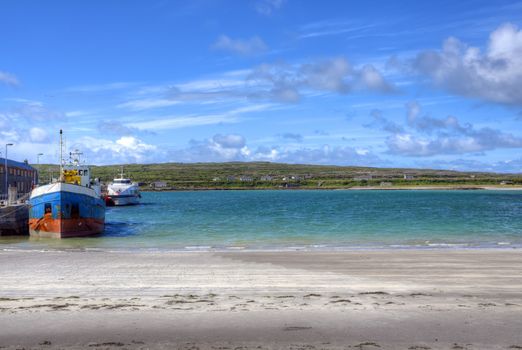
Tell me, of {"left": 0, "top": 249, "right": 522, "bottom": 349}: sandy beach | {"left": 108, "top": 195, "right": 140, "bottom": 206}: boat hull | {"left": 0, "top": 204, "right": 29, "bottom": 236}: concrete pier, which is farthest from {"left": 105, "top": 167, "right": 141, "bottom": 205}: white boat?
{"left": 0, "top": 249, "right": 522, "bottom": 349}: sandy beach

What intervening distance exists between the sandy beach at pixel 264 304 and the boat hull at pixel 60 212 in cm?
1482

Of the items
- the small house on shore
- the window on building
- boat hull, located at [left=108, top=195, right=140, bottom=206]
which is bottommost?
boat hull, located at [left=108, top=195, right=140, bottom=206]

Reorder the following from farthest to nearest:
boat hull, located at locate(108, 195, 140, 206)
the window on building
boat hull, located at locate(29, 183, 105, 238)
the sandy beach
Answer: boat hull, located at locate(108, 195, 140, 206) < the window on building < boat hull, located at locate(29, 183, 105, 238) < the sandy beach

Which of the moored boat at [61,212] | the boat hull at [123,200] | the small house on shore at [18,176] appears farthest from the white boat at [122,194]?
the moored boat at [61,212]

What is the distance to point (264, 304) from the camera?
43.8 feet

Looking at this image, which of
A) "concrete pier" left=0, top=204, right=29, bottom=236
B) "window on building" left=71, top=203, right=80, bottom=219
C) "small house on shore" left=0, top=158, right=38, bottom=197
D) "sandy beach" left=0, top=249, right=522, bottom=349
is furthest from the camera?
"small house on shore" left=0, top=158, right=38, bottom=197

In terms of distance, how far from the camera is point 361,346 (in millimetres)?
9961

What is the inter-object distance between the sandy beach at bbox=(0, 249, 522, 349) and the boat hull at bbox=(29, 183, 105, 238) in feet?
48.6

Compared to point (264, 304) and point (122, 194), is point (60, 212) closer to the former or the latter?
point (264, 304)

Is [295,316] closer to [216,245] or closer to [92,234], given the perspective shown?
[216,245]

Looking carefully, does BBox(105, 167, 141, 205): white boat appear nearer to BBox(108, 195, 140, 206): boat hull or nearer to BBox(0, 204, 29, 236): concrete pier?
BBox(108, 195, 140, 206): boat hull

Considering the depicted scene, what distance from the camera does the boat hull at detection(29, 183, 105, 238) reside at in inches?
1444

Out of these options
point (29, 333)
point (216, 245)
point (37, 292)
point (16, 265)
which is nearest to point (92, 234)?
point (216, 245)

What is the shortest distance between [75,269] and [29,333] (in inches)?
377
